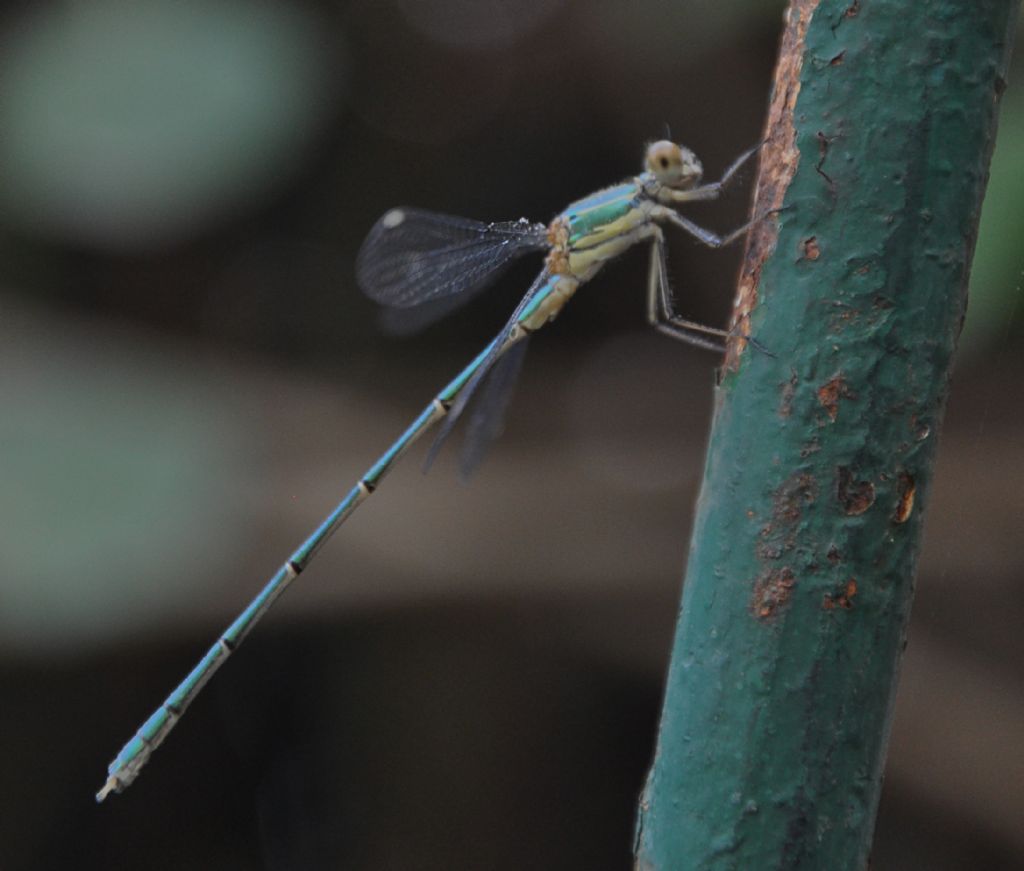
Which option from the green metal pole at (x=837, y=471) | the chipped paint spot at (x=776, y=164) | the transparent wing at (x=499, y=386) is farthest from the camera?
the transparent wing at (x=499, y=386)

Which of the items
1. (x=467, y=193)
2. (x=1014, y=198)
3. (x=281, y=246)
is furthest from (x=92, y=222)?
(x=1014, y=198)

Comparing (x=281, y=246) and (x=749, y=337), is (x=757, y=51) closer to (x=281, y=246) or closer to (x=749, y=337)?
(x=281, y=246)

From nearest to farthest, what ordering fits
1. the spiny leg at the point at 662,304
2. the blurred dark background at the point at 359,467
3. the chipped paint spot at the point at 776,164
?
the chipped paint spot at the point at 776,164 → the spiny leg at the point at 662,304 → the blurred dark background at the point at 359,467

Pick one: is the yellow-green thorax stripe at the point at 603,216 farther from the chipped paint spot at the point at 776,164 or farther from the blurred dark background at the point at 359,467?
the blurred dark background at the point at 359,467

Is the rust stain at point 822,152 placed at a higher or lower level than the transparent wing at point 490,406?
lower

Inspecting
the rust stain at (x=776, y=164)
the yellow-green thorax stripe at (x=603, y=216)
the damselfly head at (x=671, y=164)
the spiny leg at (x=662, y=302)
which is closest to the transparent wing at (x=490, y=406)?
the yellow-green thorax stripe at (x=603, y=216)

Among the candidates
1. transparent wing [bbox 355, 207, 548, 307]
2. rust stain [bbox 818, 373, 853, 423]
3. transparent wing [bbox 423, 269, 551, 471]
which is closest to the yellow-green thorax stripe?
transparent wing [bbox 423, 269, 551, 471]
